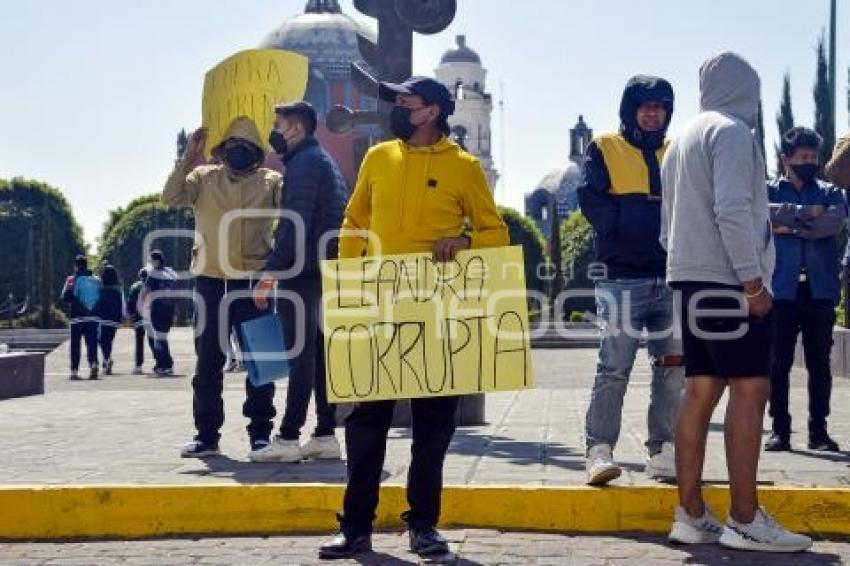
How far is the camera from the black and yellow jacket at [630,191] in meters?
5.75

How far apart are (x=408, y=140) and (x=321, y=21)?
66134mm

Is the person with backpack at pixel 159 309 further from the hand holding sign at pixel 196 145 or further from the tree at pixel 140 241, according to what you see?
the tree at pixel 140 241

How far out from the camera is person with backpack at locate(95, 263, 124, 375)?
1725cm

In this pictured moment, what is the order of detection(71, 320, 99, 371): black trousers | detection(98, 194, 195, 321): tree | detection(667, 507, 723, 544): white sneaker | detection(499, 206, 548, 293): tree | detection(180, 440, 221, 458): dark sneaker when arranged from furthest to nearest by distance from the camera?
detection(499, 206, 548, 293): tree → detection(98, 194, 195, 321): tree → detection(71, 320, 99, 371): black trousers → detection(180, 440, 221, 458): dark sneaker → detection(667, 507, 723, 544): white sneaker

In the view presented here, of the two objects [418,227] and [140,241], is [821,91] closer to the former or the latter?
[140,241]

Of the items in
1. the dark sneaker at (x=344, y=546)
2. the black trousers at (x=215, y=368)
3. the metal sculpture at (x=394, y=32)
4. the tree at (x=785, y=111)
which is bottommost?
the dark sneaker at (x=344, y=546)

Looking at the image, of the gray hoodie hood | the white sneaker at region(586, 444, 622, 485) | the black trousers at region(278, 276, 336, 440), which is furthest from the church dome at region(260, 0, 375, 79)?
the gray hoodie hood

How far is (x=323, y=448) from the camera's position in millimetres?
6793

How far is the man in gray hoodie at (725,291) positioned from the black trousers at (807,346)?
2.43 m

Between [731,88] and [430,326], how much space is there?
4.62 feet

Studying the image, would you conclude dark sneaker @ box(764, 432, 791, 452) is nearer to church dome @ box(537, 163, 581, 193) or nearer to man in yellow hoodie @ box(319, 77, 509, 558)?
man in yellow hoodie @ box(319, 77, 509, 558)

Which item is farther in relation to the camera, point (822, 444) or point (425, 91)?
point (822, 444)

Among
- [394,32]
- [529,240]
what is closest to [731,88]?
[394,32]

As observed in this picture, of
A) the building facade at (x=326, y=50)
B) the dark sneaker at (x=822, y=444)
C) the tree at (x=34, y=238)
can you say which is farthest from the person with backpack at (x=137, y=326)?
the building facade at (x=326, y=50)
